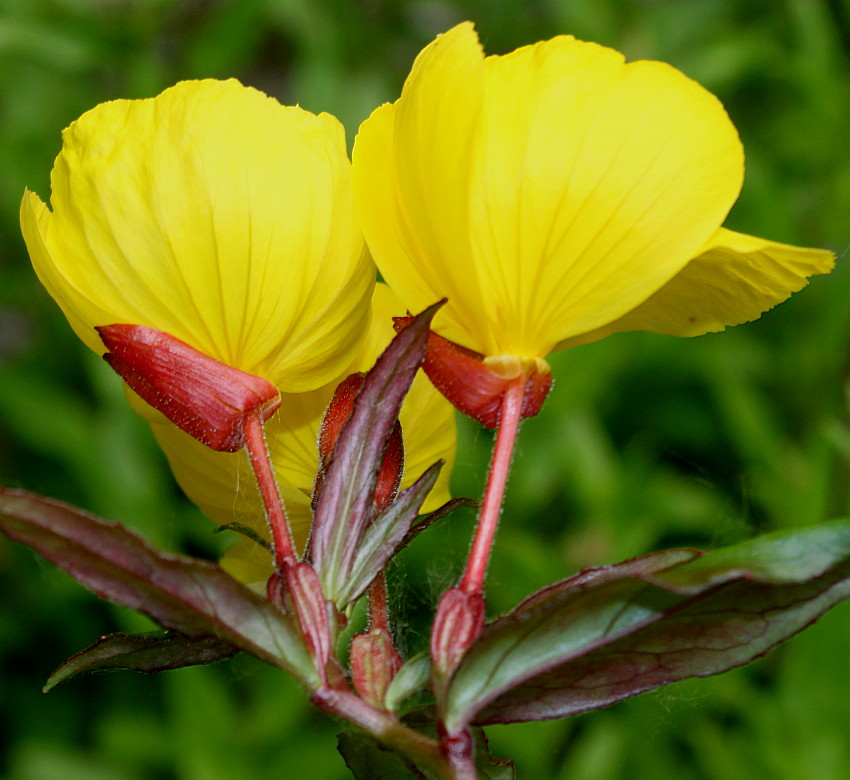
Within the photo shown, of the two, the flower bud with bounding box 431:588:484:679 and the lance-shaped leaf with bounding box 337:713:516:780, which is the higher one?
the flower bud with bounding box 431:588:484:679

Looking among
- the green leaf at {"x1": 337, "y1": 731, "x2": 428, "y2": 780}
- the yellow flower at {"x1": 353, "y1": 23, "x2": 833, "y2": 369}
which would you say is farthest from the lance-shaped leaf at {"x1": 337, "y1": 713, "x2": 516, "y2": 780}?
the yellow flower at {"x1": 353, "y1": 23, "x2": 833, "y2": 369}

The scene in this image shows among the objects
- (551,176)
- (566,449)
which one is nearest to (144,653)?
(551,176)

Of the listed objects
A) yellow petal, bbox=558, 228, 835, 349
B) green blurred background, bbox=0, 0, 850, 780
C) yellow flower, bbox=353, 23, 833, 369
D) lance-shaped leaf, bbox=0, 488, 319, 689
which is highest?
yellow flower, bbox=353, 23, 833, 369

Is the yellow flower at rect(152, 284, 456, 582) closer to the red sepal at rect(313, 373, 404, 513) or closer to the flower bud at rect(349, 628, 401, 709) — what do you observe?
the red sepal at rect(313, 373, 404, 513)

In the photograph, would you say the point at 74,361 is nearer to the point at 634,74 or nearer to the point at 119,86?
the point at 119,86

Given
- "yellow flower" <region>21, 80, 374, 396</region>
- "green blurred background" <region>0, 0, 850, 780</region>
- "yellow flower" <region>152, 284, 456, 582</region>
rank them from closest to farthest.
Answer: "yellow flower" <region>21, 80, 374, 396</region>
"yellow flower" <region>152, 284, 456, 582</region>
"green blurred background" <region>0, 0, 850, 780</region>
